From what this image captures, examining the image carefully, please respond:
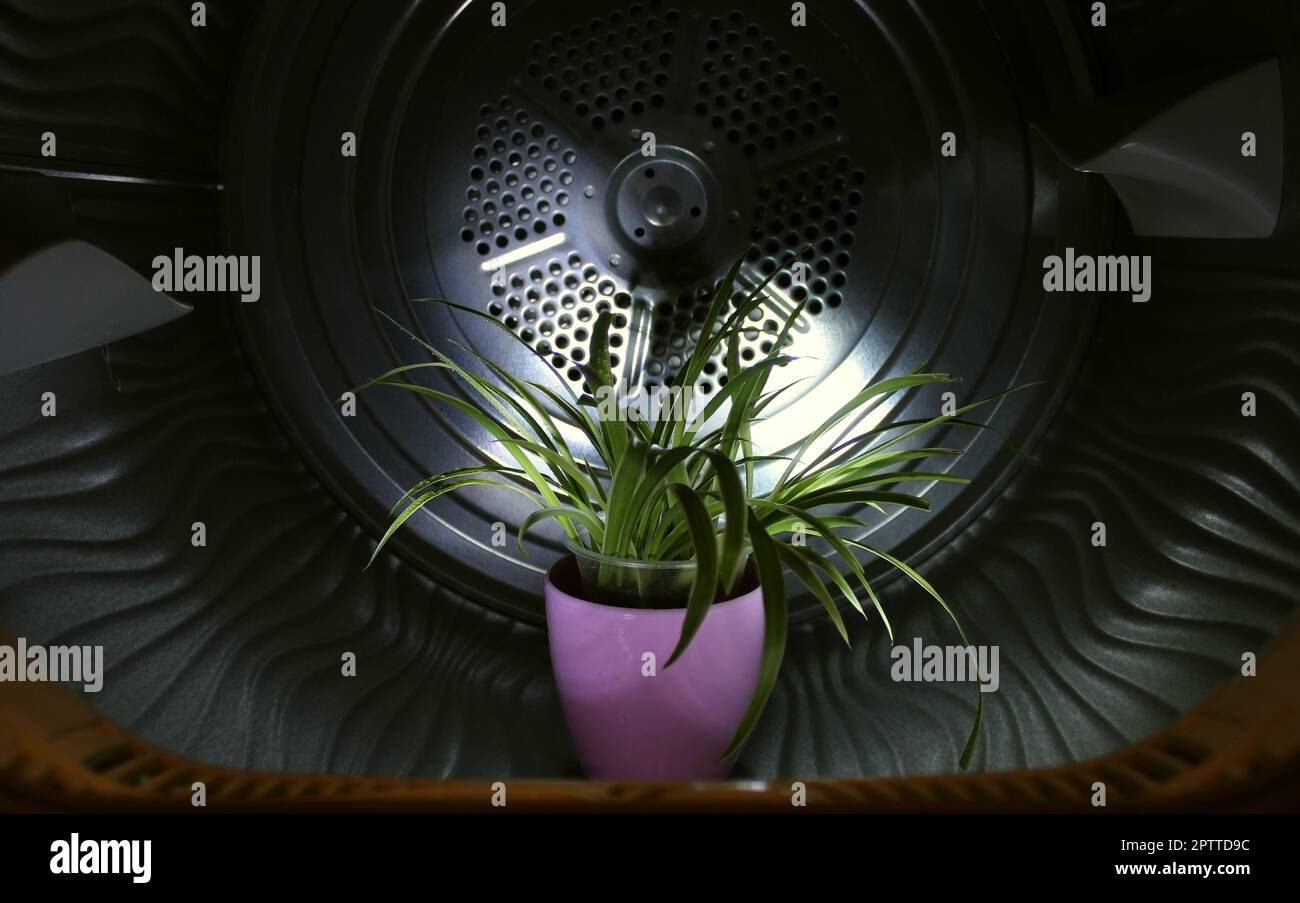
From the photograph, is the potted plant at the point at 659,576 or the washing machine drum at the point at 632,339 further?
the washing machine drum at the point at 632,339

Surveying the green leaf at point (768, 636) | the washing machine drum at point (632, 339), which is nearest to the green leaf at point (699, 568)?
the green leaf at point (768, 636)

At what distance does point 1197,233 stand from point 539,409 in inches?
17.9

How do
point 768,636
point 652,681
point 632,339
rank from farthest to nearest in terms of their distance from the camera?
point 632,339 → point 652,681 → point 768,636

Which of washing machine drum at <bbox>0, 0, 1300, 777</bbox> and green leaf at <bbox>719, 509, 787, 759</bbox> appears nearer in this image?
green leaf at <bbox>719, 509, 787, 759</bbox>

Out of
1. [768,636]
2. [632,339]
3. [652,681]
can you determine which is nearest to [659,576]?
[652,681]

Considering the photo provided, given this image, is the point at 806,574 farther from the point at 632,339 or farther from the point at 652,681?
the point at 632,339

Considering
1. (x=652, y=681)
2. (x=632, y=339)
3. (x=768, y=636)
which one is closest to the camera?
(x=768, y=636)

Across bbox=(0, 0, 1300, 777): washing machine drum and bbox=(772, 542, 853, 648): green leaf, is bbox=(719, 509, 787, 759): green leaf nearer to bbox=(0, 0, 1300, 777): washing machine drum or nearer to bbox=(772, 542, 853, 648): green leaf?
bbox=(772, 542, 853, 648): green leaf

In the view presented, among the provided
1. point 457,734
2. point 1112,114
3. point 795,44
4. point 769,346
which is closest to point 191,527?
point 457,734

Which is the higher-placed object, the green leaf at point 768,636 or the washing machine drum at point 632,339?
the washing machine drum at point 632,339

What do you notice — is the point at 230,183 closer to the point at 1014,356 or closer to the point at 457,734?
the point at 457,734

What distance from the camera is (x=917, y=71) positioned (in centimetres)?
80

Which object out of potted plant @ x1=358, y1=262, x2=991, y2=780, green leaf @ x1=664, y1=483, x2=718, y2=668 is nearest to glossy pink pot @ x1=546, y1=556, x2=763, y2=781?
potted plant @ x1=358, y1=262, x2=991, y2=780

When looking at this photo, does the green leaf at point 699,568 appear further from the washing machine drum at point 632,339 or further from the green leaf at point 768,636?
the washing machine drum at point 632,339
